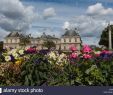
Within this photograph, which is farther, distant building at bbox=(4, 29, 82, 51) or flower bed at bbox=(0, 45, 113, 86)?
distant building at bbox=(4, 29, 82, 51)

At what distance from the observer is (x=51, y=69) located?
8.94 metres

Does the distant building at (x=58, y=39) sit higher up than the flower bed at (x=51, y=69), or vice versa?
the distant building at (x=58, y=39)

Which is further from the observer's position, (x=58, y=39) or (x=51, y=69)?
(x=58, y=39)

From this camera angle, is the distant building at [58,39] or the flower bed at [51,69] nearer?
the flower bed at [51,69]

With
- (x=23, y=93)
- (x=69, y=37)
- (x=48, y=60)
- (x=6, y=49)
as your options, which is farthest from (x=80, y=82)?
(x=69, y=37)

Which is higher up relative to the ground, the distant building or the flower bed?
the distant building

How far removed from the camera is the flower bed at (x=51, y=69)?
8.55 m

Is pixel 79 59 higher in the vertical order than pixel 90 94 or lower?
higher

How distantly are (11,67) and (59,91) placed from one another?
185cm

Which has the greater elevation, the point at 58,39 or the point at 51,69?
the point at 58,39

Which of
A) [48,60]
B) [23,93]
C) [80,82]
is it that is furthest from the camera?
[48,60]

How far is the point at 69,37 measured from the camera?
187250 millimetres

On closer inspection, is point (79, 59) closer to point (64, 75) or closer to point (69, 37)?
point (64, 75)

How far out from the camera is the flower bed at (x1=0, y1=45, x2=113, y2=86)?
28.0ft
